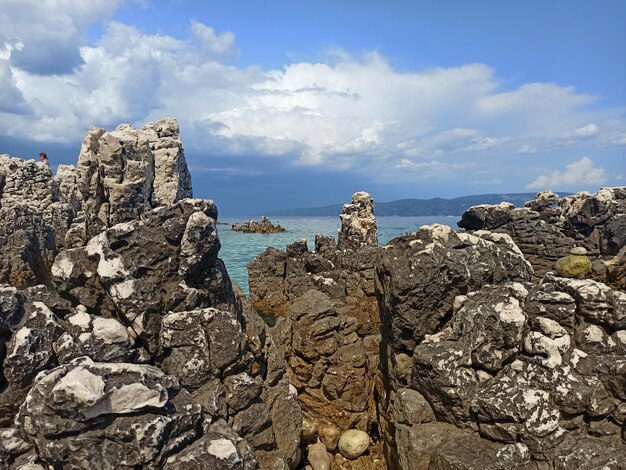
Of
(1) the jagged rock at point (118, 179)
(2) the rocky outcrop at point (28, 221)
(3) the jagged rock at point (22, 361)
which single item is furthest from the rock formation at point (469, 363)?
(2) the rocky outcrop at point (28, 221)

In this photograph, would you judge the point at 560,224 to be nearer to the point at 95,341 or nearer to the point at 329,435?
the point at 329,435

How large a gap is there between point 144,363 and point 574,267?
24.7 meters

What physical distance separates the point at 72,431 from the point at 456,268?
5.98 m

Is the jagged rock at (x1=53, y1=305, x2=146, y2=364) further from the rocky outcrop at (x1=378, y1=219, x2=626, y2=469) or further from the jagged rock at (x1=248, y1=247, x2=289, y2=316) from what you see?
the jagged rock at (x1=248, y1=247, x2=289, y2=316)

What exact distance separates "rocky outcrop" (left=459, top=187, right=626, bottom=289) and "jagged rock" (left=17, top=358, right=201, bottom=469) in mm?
27288

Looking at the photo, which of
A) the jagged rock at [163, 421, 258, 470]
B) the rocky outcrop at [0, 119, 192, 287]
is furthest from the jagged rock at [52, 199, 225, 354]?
the rocky outcrop at [0, 119, 192, 287]

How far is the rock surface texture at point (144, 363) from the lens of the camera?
450 centimetres

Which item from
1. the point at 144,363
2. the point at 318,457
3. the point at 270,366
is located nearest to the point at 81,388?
the point at 144,363

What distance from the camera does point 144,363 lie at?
594 cm

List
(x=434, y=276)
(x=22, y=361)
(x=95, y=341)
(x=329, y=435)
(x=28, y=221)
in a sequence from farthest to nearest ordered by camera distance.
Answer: (x=28, y=221) → (x=329, y=435) → (x=434, y=276) → (x=95, y=341) → (x=22, y=361)

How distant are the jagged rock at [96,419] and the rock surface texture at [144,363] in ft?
0.04

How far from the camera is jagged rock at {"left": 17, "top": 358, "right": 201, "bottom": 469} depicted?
4.41 metres

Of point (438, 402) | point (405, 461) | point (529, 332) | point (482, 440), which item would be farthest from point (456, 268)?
point (405, 461)

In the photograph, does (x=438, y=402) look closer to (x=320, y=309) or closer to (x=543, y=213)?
(x=320, y=309)
